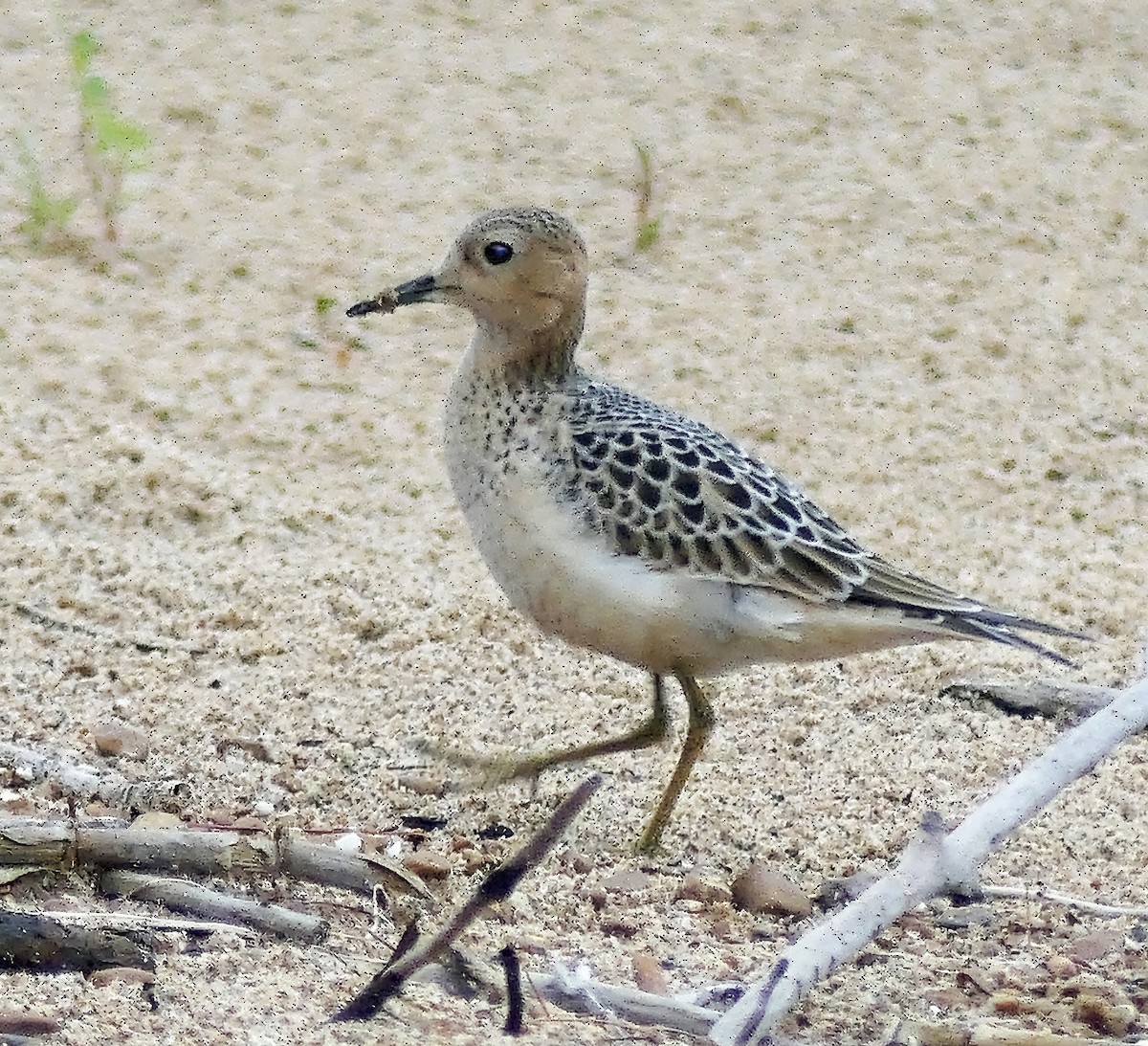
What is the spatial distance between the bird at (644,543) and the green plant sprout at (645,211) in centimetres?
201

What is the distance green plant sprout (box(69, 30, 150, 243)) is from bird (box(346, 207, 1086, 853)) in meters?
2.07

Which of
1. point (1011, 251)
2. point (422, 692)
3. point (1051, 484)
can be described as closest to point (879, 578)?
point (422, 692)

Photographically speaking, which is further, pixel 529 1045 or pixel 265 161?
pixel 265 161

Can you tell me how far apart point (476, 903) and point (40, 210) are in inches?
145

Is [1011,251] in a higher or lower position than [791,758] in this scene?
higher

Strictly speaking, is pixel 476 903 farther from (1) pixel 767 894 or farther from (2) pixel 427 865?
(1) pixel 767 894

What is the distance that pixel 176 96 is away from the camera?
595 cm

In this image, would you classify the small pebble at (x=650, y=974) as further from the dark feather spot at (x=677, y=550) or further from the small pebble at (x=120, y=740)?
the small pebble at (x=120, y=740)

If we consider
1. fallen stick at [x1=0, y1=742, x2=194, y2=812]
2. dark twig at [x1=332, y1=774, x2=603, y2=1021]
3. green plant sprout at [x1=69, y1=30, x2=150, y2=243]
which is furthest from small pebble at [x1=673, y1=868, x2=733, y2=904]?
green plant sprout at [x1=69, y1=30, x2=150, y2=243]

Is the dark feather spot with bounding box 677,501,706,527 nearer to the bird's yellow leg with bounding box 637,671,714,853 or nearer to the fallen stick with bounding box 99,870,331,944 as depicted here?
the bird's yellow leg with bounding box 637,671,714,853

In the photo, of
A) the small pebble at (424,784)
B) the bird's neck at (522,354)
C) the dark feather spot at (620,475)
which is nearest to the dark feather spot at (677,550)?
the dark feather spot at (620,475)

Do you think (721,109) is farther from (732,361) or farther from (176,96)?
(176,96)

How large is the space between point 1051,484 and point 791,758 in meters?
1.56

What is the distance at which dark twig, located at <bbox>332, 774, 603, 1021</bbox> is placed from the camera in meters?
2.22
